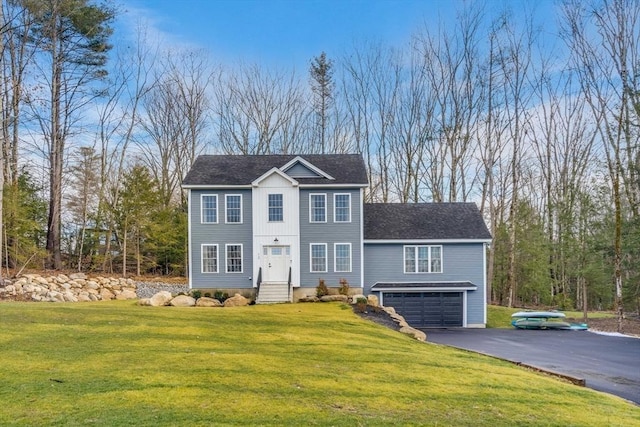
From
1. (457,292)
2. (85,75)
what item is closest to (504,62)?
(457,292)

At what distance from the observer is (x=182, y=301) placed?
702 inches

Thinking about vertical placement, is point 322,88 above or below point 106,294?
above

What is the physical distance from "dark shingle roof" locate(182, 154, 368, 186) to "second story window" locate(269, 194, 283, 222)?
1.33 m

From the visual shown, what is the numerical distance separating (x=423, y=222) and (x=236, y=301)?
33.4 ft

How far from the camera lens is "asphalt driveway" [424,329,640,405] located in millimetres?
9312

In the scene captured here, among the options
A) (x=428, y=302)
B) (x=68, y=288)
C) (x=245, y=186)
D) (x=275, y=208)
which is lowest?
(x=428, y=302)

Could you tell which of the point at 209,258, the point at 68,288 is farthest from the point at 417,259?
the point at 68,288

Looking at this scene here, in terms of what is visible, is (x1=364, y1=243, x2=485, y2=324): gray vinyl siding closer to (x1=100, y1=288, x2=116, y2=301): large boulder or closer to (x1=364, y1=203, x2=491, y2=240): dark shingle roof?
(x1=364, y1=203, x2=491, y2=240): dark shingle roof

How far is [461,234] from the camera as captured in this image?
2142 centimetres

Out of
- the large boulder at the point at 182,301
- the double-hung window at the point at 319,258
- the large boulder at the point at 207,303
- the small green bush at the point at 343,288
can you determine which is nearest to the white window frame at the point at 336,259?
the double-hung window at the point at 319,258

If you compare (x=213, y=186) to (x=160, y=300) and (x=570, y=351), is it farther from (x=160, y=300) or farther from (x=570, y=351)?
(x=570, y=351)

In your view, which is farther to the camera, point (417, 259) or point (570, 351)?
point (417, 259)

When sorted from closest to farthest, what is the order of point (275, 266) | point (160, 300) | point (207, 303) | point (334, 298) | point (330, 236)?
point (160, 300), point (207, 303), point (334, 298), point (275, 266), point (330, 236)

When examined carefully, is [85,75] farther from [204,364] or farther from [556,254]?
[556,254]
